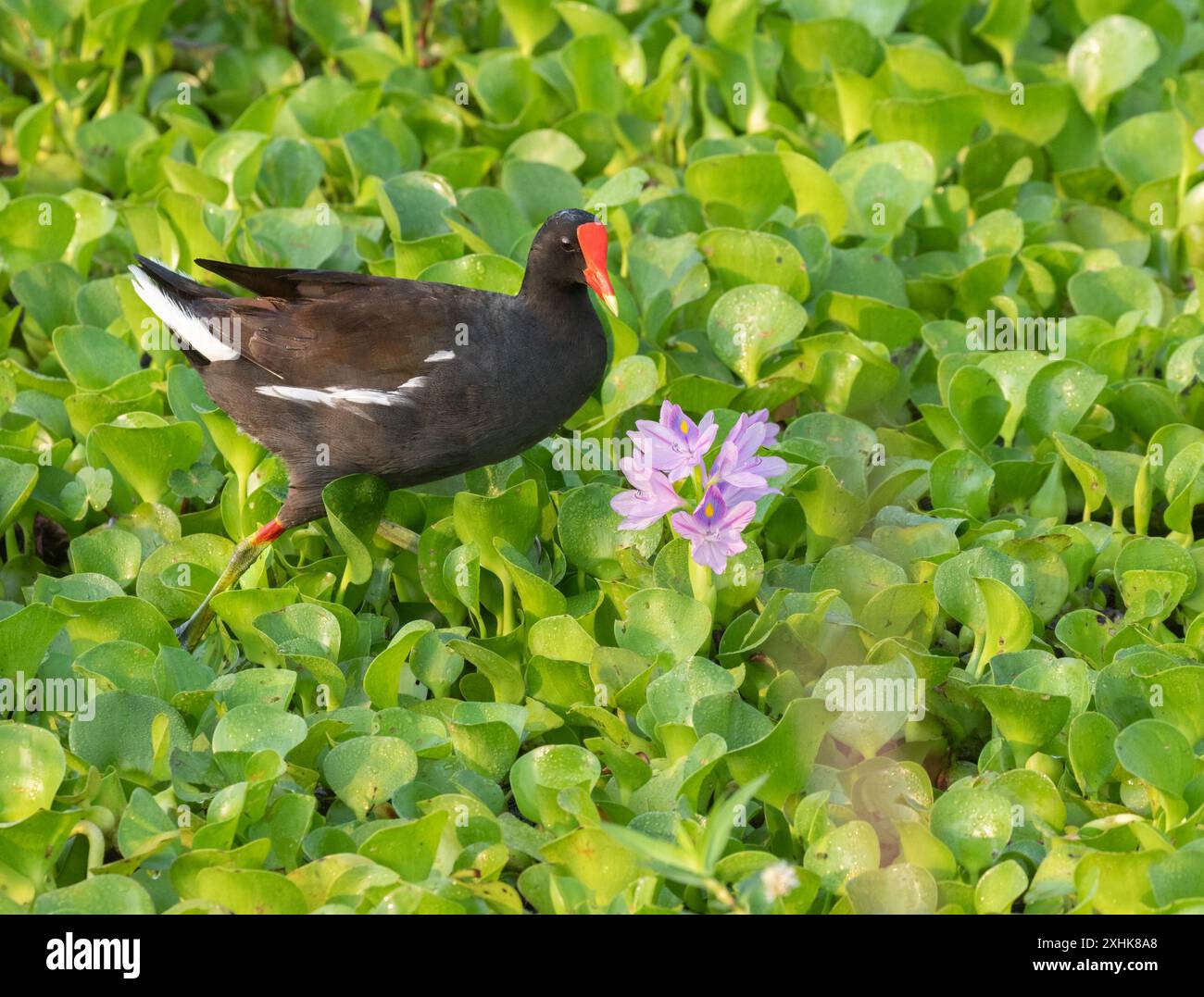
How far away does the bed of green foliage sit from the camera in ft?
10.9

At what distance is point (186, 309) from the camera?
14.8ft

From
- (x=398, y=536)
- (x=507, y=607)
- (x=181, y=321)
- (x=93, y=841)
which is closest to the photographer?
(x=93, y=841)

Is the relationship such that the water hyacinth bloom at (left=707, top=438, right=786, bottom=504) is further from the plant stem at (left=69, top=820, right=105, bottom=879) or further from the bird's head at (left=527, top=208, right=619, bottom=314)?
the plant stem at (left=69, top=820, right=105, bottom=879)

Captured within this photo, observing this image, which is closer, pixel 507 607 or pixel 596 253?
pixel 507 607

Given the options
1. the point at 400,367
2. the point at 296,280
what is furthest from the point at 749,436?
the point at 296,280

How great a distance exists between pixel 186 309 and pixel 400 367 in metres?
0.76

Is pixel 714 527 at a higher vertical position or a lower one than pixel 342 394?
lower

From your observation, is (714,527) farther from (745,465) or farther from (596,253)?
(596,253)

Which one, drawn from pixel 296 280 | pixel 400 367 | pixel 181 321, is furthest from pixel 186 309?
pixel 400 367

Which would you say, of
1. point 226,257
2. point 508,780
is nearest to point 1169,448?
point 508,780

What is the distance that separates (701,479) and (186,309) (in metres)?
1.74

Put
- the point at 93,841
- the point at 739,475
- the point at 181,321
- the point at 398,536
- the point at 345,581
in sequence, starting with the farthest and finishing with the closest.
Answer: the point at 181,321 → the point at 398,536 → the point at 345,581 → the point at 739,475 → the point at 93,841

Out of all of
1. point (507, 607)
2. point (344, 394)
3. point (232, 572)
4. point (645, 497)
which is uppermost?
point (344, 394)

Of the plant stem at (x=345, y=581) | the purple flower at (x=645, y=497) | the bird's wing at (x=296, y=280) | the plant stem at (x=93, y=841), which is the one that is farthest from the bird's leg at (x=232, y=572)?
the purple flower at (x=645, y=497)
